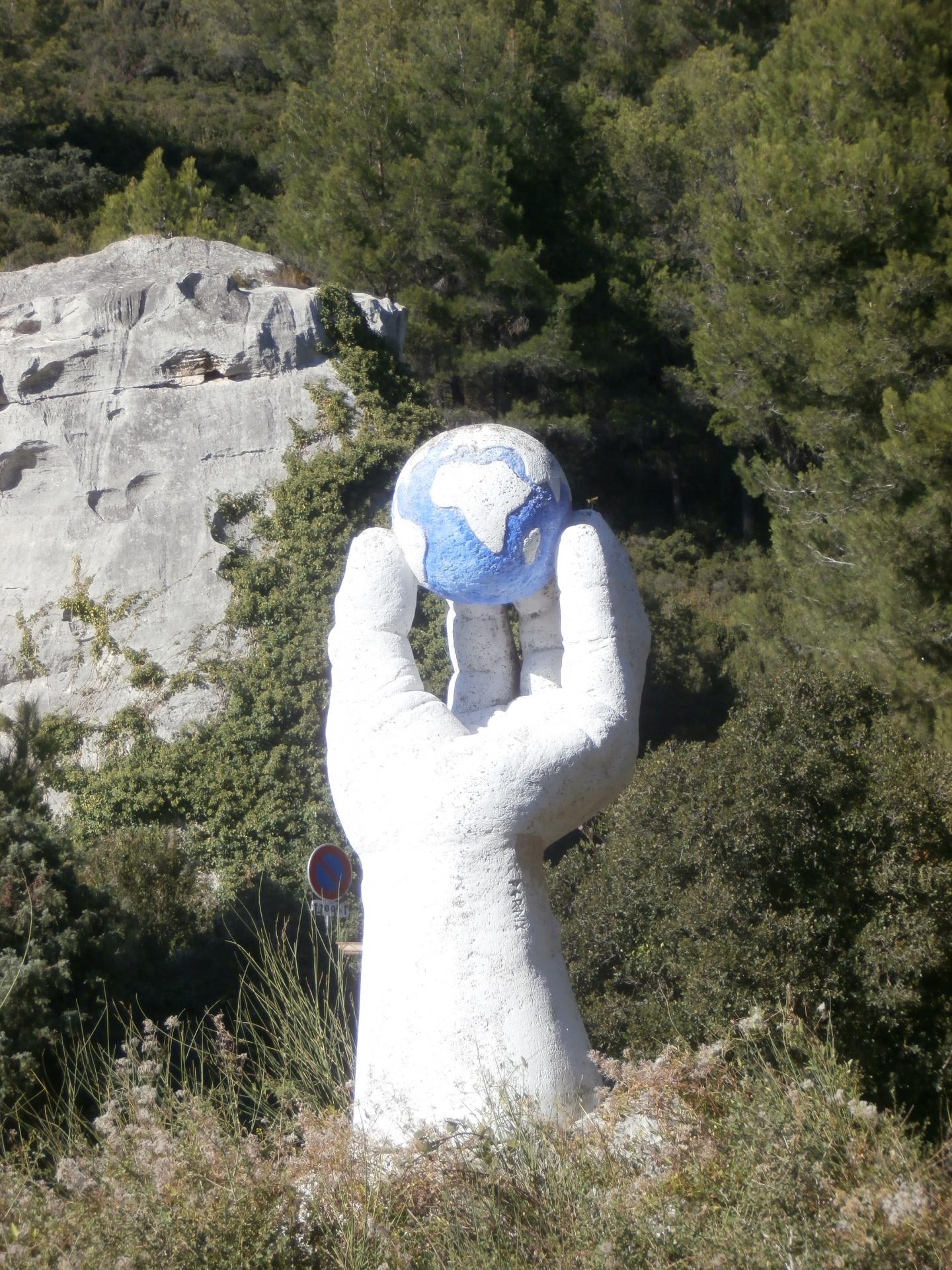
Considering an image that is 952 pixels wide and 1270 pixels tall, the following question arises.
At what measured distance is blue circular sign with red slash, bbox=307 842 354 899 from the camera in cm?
753

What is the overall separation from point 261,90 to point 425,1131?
30.5 metres

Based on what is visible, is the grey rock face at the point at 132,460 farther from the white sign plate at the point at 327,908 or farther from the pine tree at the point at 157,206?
the pine tree at the point at 157,206

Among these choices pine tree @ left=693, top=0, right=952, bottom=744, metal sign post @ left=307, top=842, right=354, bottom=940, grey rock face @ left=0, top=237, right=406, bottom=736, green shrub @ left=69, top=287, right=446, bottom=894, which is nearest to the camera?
metal sign post @ left=307, top=842, right=354, bottom=940

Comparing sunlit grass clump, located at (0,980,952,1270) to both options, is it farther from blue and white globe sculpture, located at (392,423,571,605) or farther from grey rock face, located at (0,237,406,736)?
grey rock face, located at (0,237,406,736)

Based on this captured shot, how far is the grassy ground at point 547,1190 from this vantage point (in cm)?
269

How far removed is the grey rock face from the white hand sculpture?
26.7 ft

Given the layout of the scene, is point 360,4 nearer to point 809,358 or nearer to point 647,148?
point 647,148

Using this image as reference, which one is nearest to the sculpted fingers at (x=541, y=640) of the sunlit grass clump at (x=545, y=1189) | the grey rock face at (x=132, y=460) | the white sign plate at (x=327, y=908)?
the sunlit grass clump at (x=545, y=1189)

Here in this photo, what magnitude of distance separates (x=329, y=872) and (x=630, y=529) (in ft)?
43.3

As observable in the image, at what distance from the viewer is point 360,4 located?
2255 centimetres

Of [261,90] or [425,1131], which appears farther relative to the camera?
[261,90]

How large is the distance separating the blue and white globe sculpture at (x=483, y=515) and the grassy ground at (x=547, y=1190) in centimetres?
163

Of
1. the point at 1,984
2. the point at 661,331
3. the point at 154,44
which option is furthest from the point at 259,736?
the point at 154,44

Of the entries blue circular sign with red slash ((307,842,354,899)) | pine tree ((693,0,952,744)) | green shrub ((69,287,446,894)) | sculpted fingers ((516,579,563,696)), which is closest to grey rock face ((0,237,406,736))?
green shrub ((69,287,446,894))
